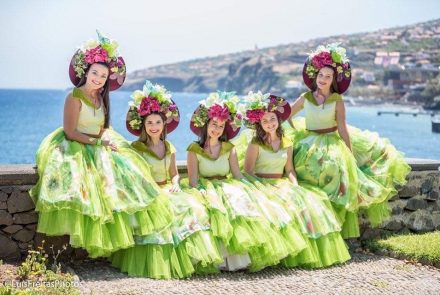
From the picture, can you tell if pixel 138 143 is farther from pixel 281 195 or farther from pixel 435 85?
pixel 435 85

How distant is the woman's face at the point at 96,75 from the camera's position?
6520 millimetres

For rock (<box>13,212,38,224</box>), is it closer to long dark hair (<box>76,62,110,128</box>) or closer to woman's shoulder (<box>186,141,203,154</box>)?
long dark hair (<box>76,62,110,128</box>)

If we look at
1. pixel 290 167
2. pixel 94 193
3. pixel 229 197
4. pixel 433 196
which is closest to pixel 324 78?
pixel 290 167

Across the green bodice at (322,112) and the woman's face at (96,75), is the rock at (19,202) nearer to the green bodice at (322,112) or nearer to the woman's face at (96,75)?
the woman's face at (96,75)

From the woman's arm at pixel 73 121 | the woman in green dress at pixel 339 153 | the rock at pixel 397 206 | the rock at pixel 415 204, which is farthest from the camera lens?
the rock at pixel 415 204

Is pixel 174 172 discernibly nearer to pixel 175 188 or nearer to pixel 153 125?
pixel 175 188

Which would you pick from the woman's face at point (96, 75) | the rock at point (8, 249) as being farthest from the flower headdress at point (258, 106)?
the rock at point (8, 249)

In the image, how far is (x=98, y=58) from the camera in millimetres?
6535

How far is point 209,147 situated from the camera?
276 inches

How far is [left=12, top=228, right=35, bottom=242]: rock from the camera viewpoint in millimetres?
6534

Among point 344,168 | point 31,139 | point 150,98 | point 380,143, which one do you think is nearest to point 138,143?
point 150,98

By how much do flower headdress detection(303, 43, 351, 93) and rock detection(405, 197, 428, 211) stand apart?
5.56 ft

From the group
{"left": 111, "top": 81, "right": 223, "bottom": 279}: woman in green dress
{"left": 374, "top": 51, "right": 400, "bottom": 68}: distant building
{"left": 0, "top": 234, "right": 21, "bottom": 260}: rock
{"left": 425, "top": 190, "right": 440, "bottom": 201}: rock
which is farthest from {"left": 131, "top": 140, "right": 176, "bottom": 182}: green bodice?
{"left": 374, "top": 51, "right": 400, "bottom": 68}: distant building

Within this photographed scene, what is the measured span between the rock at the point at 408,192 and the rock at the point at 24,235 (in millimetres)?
4144
